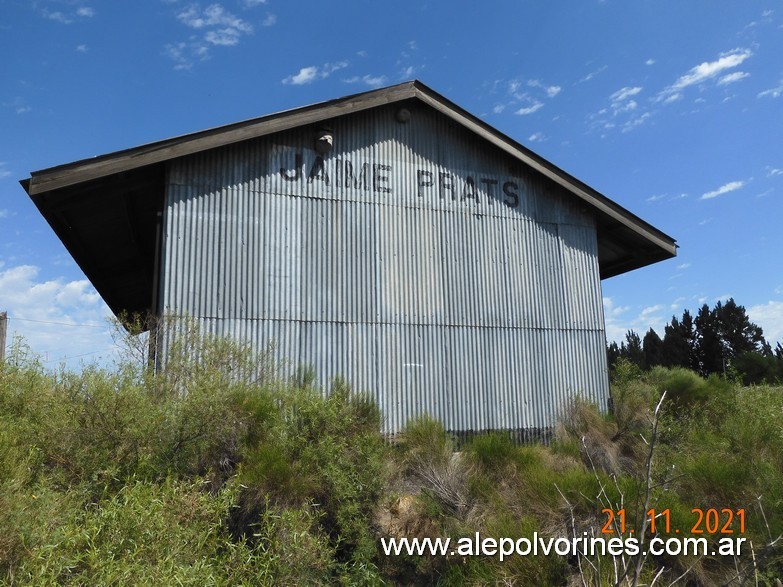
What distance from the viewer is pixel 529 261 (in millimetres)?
12438

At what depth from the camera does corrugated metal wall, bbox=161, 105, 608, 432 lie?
33.6 ft

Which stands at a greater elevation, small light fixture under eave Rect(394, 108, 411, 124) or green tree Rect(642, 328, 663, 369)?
small light fixture under eave Rect(394, 108, 411, 124)

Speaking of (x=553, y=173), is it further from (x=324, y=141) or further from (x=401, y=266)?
(x=324, y=141)

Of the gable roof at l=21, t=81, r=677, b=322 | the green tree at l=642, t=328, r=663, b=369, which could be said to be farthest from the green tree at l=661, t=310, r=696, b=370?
the gable roof at l=21, t=81, r=677, b=322

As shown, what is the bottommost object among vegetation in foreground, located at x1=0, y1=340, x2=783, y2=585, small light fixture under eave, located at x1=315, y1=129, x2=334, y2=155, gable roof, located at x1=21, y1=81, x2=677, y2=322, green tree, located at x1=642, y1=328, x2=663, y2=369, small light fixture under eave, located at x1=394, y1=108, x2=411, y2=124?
vegetation in foreground, located at x1=0, y1=340, x2=783, y2=585

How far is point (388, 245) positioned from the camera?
1136 centimetres

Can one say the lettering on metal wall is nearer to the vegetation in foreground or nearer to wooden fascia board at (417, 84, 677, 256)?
A: wooden fascia board at (417, 84, 677, 256)

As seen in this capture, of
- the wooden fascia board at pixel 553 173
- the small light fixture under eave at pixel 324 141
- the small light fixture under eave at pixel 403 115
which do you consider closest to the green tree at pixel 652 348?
the wooden fascia board at pixel 553 173

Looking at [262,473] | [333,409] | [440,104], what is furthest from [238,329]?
[440,104]

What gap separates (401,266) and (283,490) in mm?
5560

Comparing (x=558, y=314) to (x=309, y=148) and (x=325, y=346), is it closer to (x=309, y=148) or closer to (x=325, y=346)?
(x=325, y=346)

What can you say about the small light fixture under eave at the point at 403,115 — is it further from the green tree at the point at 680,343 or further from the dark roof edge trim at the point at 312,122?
the green tree at the point at 680,343

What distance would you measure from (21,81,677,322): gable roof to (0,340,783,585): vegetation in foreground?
3.05 metres

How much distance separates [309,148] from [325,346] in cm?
388
